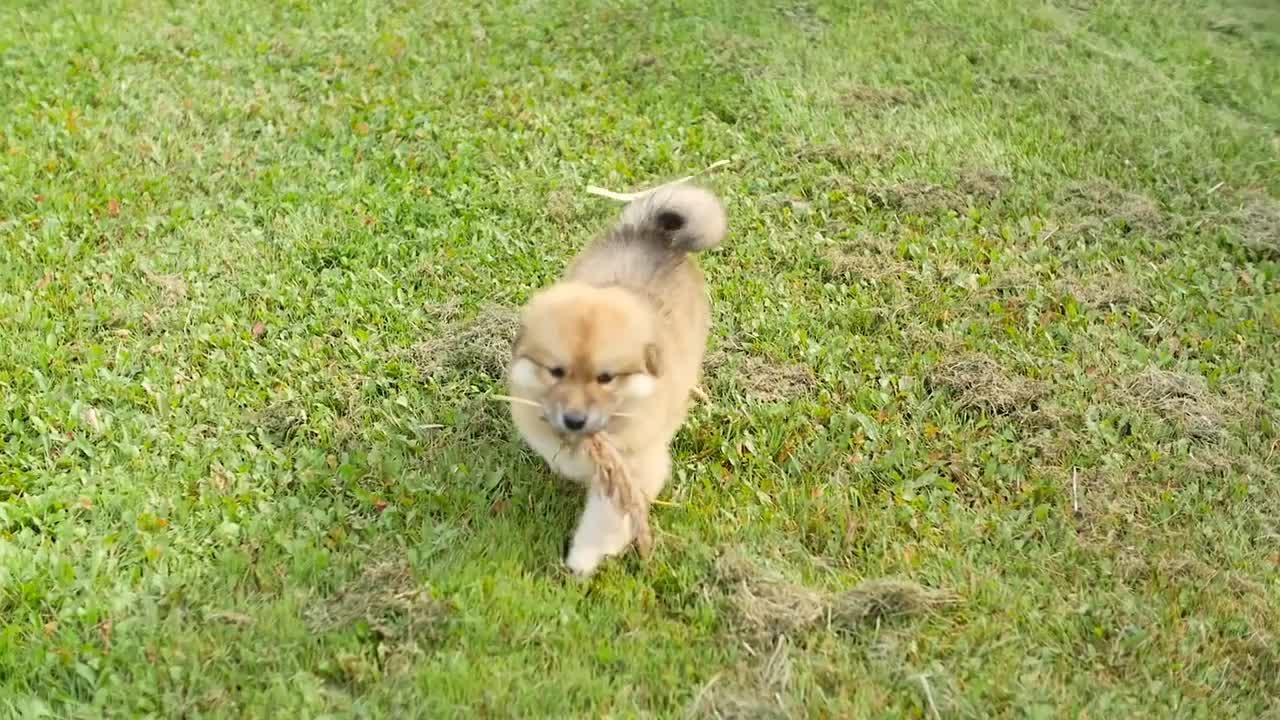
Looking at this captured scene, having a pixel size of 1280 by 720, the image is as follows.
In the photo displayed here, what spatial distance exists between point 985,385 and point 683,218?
1450mm

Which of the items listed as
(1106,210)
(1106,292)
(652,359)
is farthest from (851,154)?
(652,359)

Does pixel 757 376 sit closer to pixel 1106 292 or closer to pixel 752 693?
pixel 752 693

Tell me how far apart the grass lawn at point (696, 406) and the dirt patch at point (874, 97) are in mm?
46

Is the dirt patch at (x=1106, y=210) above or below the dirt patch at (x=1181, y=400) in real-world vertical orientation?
below

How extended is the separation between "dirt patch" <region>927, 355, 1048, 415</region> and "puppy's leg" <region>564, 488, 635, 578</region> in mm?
1638

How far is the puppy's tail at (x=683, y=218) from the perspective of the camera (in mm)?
3754

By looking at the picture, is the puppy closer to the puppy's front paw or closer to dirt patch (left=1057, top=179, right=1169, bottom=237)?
the puppy's front paw

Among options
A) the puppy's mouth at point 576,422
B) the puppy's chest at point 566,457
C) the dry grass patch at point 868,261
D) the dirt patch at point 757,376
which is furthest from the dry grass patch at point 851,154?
the puppy's mouth at point 576,422

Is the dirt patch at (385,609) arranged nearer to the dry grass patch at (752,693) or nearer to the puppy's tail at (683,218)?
the dry grass patch at (752,693)

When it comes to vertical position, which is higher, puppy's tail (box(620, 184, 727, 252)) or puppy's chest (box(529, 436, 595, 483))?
puppy's tail (box(620, 184, 727, 252))

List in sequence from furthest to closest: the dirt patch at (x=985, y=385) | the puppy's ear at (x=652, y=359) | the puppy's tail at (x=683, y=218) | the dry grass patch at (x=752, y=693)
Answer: the dirt patch at (x=985, y=385), the puppy's tail at (x=683, y=218), the puppy's ear at (x=652, y=359), the dry grass patch at (x=752, y=693)

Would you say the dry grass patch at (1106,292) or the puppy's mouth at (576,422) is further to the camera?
the dry grass patch at (1106,292)

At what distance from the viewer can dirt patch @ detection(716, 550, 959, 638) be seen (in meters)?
3.01

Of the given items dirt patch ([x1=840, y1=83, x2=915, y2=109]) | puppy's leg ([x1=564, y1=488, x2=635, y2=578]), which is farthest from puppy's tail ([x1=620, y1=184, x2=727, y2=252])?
→ dirt patch ([x1=840, y1=83, x2=915, y2=109])
